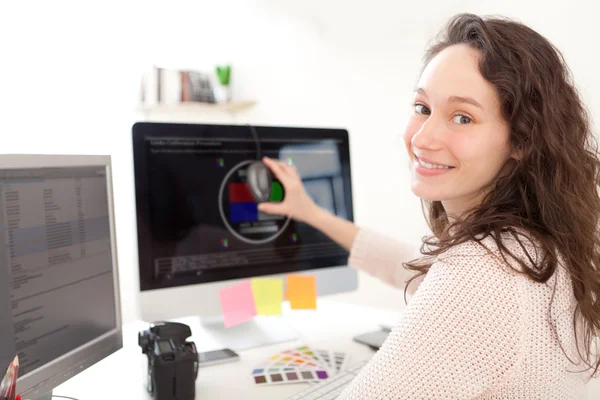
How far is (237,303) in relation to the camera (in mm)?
1259

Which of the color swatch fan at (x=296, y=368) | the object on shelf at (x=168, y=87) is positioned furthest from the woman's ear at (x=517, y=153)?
the object on shelf at (x=168, y=87)

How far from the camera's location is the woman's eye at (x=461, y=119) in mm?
844

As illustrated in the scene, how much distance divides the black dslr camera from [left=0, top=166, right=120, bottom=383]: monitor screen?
9cm

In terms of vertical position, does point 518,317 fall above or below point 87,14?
below

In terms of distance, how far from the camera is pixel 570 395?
31.5 inches

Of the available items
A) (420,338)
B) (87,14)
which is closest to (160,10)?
(87,14)

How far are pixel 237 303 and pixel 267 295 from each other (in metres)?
0.08

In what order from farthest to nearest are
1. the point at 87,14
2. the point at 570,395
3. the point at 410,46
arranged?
the point at 87,14 < the point at 410,46 < the point at 570,395

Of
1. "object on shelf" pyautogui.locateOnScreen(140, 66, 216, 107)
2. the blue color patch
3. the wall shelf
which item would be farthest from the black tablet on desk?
"object on shelf" pyautogui.locateOnScreen(140, 66, 216, 107)

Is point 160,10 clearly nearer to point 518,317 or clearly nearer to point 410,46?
point 410,46

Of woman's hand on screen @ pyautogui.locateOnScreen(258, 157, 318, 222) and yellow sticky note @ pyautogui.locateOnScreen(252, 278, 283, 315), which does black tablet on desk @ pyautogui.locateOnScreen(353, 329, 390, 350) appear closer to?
yellow sticky note @ pyautogui.locateOnScreen(252, 278, 283, 315)

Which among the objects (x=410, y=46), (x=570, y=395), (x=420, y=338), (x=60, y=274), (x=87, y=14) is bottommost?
(x=570, y=395)

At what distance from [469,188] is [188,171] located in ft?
2.04

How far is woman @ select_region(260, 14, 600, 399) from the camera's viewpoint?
699mm
